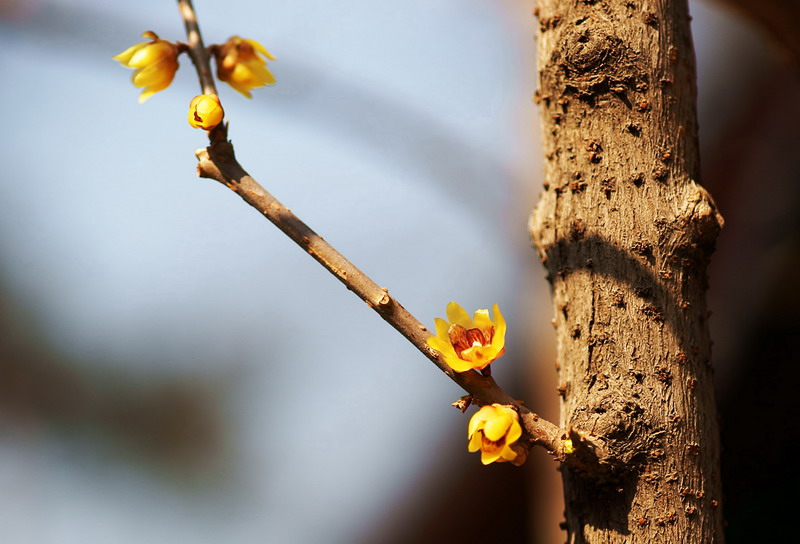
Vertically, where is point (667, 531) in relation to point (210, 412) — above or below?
below

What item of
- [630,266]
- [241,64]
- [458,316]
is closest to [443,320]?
[458,316]

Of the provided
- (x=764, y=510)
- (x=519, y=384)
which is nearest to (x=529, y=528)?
(x=519, y=384)

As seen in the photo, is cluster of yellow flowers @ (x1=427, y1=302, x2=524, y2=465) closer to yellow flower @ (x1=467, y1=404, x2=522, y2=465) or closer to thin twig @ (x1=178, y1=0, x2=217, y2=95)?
yellow flower @ (x1=467, y1=404, x2=522, y2=465)

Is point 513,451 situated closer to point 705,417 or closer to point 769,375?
point 705,417

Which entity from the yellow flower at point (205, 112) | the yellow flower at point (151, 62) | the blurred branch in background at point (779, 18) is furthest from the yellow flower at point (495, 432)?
the blurred branch in background at point (779, 18)

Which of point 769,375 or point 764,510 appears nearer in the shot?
point 764,510

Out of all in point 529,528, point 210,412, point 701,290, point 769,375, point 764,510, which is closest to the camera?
point 701,290

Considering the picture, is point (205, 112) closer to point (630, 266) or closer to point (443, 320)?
point (443, 320)
